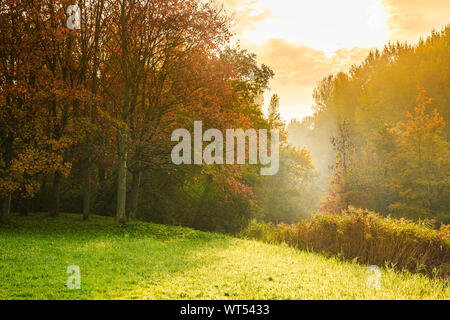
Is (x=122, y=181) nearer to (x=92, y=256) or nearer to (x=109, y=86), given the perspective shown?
(x=109, y=86)

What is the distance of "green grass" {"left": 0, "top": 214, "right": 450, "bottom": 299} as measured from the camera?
17.6 ft

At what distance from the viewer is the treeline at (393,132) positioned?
72.6ft

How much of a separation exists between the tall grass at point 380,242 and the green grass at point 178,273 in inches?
57.2

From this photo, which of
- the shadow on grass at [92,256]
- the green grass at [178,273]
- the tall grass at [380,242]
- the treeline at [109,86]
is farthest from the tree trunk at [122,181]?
the tall grass at [380,242]

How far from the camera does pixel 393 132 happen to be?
25.5 m

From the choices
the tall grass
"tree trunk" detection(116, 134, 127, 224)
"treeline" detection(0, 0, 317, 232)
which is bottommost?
the tall grass

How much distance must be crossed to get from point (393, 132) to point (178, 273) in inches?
933

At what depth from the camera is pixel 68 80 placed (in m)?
16.2

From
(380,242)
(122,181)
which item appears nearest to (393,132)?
(380,242)

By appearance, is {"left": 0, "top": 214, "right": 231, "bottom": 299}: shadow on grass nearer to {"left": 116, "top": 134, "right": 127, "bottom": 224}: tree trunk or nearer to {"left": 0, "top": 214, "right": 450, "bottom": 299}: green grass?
{"left": 0, "top": 214, "right": 450, "bottom": 299}: green grass

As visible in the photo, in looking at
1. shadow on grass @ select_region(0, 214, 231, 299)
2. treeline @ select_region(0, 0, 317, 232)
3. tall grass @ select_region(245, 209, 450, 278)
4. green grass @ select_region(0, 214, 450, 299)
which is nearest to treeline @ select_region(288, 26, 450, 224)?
tall grass @ select_region(245, 209, 450, 278)

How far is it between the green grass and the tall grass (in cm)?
145

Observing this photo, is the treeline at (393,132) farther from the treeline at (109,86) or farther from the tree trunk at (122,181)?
the tree trunk at (122,181)
